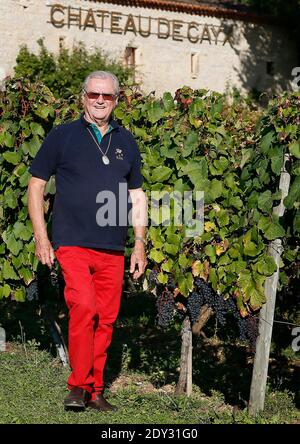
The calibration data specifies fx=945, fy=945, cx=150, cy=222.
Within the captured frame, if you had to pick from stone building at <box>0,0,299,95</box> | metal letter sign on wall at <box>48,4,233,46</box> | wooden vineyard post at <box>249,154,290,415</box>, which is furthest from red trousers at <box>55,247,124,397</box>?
metal letter sign on wall at <box>48,4,233,46</box>

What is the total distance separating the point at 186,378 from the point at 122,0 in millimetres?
28825

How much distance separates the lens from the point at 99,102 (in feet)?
17.7

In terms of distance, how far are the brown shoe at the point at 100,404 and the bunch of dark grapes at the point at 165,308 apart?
0.74m

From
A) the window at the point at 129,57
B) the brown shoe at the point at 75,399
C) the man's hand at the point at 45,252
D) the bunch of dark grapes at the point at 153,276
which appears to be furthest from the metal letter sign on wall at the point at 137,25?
the brown shoe at the point at 75,399

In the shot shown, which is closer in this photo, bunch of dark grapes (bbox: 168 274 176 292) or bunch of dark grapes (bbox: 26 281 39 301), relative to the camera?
bunch of dark grapes (bbox: 168 274 176 292)

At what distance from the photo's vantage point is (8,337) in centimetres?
801

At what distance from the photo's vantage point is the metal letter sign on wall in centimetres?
3278

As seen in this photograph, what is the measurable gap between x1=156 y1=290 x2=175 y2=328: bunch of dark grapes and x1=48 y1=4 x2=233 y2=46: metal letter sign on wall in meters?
27.4

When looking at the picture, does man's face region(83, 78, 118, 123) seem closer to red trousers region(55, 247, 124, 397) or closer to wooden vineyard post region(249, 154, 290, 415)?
red trousers region(55, 247, 124, 397)

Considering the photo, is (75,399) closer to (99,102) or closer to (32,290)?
(32,290)

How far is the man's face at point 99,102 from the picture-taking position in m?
5.37

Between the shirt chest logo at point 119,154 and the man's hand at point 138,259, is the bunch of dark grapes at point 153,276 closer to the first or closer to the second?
the man's hand at point 138,259

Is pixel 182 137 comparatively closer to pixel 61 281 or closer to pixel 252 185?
pixel 252 185

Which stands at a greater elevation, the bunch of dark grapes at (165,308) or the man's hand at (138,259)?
the man's hand at (138,259)
